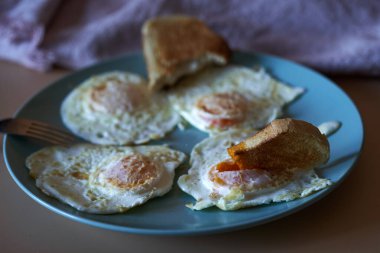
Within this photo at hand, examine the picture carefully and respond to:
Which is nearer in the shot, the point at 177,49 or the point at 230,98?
the point at 230,98

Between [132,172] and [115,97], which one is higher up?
[115,97]

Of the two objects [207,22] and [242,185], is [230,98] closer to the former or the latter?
[242,185]

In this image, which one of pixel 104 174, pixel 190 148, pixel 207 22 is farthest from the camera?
pixel 207 22

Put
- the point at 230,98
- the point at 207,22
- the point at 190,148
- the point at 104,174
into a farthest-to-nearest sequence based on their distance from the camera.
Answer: the point at 207,22
the point at 230,98
the point at 190,148
the point at 104,174

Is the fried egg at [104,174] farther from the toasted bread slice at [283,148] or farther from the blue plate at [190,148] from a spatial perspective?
the toasted bread slice at [283,148]

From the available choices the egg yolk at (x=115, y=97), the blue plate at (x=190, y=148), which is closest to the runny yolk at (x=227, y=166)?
the blue plate at (x=190, y=148)

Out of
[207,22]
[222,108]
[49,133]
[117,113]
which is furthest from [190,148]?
[207,22]

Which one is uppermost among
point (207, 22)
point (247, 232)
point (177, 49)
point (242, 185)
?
point (207, 22)

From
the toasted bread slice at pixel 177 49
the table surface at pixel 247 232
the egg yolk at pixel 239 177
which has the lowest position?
the table surface at pixel 247 232
